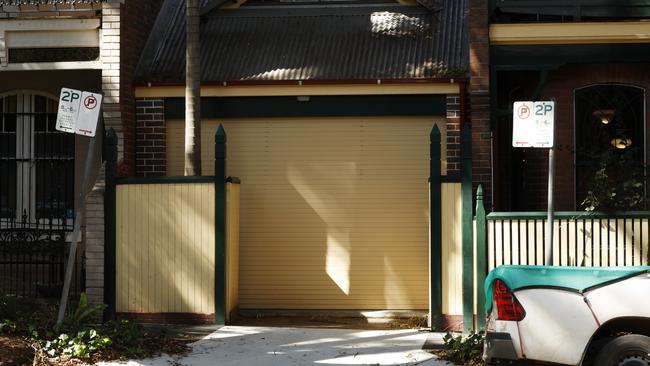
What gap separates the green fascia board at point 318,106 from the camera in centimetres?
1310

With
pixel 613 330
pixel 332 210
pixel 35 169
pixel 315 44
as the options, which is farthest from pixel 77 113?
pixel 613 330

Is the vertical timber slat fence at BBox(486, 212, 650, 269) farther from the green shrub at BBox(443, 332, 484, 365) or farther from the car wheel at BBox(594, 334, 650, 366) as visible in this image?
the car wheel at BBox(594, 334, 650, 366)

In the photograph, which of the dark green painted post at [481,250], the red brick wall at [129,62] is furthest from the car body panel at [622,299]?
the red brick wall at [129,62]

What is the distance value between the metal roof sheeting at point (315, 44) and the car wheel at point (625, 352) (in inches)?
240

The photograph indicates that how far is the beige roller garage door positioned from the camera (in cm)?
1309

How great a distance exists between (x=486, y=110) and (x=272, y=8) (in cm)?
414

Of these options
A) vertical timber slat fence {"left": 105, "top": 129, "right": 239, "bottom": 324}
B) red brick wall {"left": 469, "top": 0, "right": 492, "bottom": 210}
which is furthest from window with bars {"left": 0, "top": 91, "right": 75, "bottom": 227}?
red brick wall {"left": 469, "top": 0, "right": 492, "bottom": 210}

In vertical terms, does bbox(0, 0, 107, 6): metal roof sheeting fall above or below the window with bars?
above

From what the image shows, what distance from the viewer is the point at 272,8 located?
577 inches

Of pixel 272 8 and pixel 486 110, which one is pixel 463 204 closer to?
pixel 486 110

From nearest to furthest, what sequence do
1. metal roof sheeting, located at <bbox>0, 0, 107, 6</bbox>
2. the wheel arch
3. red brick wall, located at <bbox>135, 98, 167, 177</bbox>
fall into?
the wheel arch, metal roof sheeting, located at <bbox>0, 0, 107, 6</bbox>, red brick wall, located at <bbox>135, 98, 167, 177</bbox>

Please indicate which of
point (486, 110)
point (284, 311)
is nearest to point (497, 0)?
point (486, 110)

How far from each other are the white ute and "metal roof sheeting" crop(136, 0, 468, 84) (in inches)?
224

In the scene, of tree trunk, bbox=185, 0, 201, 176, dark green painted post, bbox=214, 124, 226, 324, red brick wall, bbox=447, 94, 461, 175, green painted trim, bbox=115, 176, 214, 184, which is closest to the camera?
dark green painted post, bbox=214, 124, 226, 324
